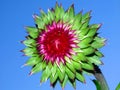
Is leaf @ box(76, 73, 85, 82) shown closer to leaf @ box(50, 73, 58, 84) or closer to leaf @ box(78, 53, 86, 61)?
leaf @ box(78, 53, 86, 61)

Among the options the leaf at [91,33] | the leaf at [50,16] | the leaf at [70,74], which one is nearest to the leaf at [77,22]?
the leaf at [91,33]

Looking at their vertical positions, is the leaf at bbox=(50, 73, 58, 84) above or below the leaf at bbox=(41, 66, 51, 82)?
below

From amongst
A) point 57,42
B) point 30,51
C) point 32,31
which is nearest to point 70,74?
point 57,42

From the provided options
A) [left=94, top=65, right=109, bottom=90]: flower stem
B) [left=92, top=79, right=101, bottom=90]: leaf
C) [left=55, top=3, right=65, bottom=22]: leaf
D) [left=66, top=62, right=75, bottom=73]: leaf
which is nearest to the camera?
[left=94, top=65, right=109, bottom=90]: flower stem

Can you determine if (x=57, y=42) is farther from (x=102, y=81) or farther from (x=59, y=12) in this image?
(x=102, y=81)

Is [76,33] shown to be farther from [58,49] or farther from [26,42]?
[26,42]

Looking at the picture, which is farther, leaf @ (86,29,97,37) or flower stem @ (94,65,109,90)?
leaf @ (86,29,97,37)

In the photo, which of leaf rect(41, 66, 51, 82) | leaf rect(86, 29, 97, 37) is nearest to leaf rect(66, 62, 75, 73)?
leaf rect(41, 66, 51, 82)

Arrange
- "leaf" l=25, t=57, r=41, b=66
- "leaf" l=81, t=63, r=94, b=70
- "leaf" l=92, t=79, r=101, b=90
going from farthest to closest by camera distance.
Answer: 1. "leaf" l=25, t=57, r=41, b=66
2. "leaf" l=81, t=63, r=94, b=70
3. "leaf" l=92, t=79, r=101, b=90
